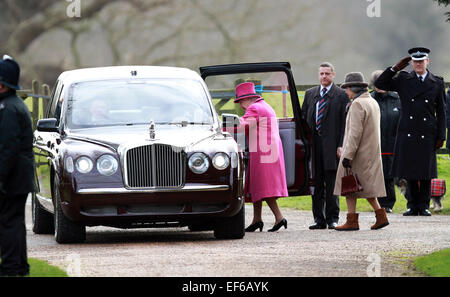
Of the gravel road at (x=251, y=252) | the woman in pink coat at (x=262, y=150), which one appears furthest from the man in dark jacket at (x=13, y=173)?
the woman in pink coat at (x=262, y=150)

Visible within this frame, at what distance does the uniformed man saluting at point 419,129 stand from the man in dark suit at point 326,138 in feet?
5.90

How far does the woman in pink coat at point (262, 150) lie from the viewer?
13.2 m

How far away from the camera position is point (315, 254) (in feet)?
33.7

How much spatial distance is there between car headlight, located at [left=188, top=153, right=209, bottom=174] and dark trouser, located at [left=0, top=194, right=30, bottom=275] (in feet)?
10.7

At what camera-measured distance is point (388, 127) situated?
1711cm

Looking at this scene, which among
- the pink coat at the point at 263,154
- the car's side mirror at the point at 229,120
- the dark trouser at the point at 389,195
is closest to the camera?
the car's side mirror at the point at 229,120

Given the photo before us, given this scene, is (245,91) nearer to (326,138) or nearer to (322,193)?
(326,138)

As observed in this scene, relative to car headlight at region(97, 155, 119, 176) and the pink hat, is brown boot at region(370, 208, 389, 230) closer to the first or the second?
the pink hat

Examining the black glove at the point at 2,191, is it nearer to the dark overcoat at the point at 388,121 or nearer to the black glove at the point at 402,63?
the black glove at the point at 402,63

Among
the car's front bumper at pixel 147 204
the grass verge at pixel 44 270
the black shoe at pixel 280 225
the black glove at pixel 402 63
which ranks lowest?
the black shoe at pixel 280 225

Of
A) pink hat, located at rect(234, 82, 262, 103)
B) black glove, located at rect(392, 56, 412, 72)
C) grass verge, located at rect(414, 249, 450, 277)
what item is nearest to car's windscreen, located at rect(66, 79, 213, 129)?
pink hat, located at rect(234, 82, 262, 103)

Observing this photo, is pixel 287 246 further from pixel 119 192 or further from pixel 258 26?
pixel 258 26

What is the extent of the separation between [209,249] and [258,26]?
23.5m

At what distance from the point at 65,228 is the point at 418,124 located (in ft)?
19.9
